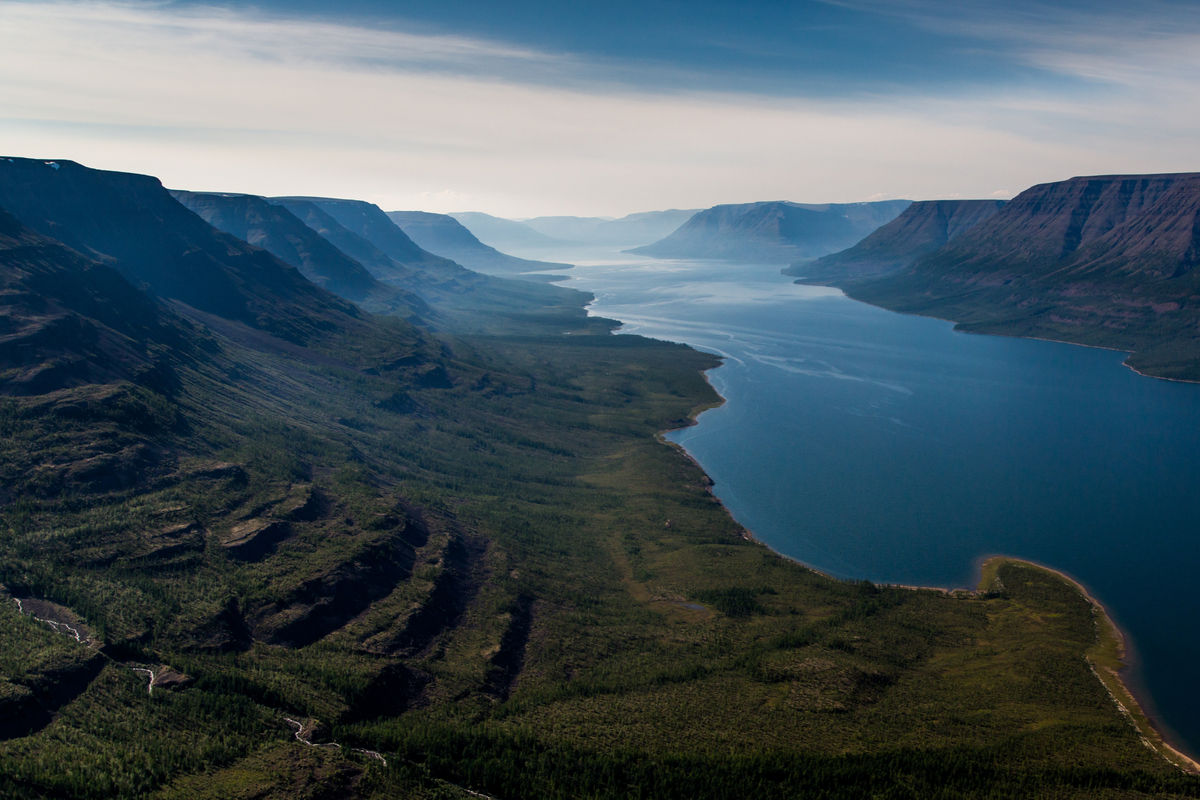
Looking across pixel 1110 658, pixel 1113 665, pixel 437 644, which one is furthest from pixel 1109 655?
pixel 437 644

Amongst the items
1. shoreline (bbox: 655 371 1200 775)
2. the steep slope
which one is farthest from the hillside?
shoreline (bbox: 655 371 1200 775)

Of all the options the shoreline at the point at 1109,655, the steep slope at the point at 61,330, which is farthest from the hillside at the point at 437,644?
the shoreline at the point at 1109,655

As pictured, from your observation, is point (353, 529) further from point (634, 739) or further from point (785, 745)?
point (785, 745)

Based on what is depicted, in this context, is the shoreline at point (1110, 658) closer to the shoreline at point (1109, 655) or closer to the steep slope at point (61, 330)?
the shoreline at point (1109, 655)

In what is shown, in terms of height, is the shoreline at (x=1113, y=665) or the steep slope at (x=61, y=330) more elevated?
the steep slope at (x=61, y=330)

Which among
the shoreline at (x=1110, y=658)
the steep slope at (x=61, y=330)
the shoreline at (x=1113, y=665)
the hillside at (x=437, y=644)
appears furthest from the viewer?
the steep slope at (x=61, y=330)

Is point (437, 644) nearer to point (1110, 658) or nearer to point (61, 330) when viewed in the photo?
point (1110, 658)

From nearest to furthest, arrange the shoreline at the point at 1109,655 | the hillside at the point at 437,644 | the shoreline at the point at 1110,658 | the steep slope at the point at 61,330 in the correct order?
the hillside at the point at 437,644, the shoreline at the point at 1110,658, the shoreline at the point at 1109,655, the steep slope at the point at 61,330

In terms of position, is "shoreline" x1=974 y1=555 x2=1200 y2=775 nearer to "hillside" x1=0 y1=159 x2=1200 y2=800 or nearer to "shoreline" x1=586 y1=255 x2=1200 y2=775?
"shoreline" x1=586 y1=255 x2=1200 y2=775

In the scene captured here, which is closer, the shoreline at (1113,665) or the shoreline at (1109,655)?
the shoreline at (1113,665)
